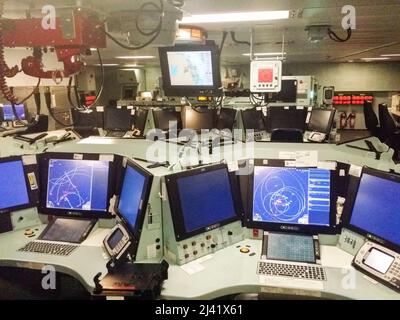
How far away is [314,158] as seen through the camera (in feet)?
5.98

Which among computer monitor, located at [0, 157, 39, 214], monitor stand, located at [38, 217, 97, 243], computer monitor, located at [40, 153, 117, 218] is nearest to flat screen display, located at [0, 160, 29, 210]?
computer monitor, located at [0, 157, 39, 214]

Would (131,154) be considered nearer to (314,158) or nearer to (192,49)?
(314,158)

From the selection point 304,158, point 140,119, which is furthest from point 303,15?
point 140,119

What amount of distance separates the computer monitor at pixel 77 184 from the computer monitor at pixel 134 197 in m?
0.13

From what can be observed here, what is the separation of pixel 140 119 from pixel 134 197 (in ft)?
14.3

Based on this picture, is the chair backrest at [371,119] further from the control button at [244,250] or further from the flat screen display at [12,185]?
Answer: the flat screen display at [12,185]

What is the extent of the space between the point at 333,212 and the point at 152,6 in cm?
160

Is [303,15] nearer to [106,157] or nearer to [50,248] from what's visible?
[106,157]

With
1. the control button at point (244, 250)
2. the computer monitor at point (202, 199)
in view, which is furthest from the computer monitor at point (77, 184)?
the control button at point (244, 250)

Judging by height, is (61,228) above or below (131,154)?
below

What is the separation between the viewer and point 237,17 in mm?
3059

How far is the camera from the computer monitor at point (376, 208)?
157 cm

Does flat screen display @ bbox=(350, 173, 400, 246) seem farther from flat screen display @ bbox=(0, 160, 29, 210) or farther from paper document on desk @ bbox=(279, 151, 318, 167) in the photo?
flat screen display @ bbox=(0, 160, 29, 210)
